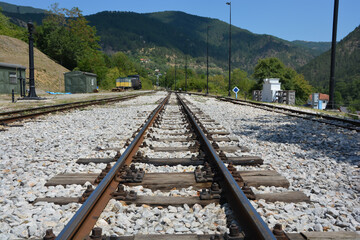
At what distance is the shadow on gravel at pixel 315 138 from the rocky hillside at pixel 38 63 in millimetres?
41831

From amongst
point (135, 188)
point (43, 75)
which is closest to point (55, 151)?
point (135, 188)

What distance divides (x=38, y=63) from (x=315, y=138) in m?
53.9

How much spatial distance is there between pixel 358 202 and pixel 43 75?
52.0m

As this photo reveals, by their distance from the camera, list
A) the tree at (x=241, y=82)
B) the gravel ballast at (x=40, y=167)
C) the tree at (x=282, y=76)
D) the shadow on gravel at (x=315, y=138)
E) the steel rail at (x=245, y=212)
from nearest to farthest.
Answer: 1. the steel rail at (x=245, y=212)
2. the gravel ballast at (x=40, y=167)
3. the shadow on gravel at (x=315, y=138)
4. the tree at (x=282, y=76)
5. the tree at (x=241, y=82)

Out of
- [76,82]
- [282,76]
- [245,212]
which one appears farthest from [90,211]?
[282,76]

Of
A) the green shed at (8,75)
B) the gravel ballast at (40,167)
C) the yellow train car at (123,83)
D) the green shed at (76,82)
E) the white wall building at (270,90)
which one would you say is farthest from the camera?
the yellow train car at (123,83)

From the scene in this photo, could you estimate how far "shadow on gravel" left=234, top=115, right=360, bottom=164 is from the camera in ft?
17.1

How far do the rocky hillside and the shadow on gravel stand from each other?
137 ft

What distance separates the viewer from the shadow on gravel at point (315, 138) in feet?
17.1

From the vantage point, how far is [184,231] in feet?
7.85

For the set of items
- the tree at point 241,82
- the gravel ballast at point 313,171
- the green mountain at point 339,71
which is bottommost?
the gravel ballast at point 313,171

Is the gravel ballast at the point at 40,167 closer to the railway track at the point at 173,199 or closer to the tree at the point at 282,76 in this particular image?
the railway track at the point at 173,199

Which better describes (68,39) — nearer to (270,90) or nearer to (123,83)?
(123,83)

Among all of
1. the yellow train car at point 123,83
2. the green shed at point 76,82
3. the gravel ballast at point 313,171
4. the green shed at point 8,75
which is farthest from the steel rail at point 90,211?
the yellow train car at point 123,83
